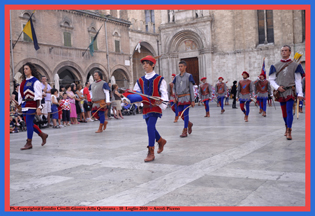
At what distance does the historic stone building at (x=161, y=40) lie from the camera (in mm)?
24172

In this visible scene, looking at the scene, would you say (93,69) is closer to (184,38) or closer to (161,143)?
(184,38)

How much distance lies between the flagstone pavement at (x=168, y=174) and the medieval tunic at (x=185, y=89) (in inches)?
65.3

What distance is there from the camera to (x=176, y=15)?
112 feet

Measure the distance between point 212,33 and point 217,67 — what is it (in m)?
3.48

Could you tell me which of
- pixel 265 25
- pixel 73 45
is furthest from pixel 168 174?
pixel 265 25

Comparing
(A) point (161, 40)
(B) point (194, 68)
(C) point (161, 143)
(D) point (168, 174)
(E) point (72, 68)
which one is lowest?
(D) point (168, 174)

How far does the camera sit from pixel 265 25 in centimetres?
3027

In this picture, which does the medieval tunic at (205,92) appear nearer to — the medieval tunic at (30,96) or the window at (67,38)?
the medieval tunic at (30,96)

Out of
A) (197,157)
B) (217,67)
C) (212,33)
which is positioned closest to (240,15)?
(212,33)

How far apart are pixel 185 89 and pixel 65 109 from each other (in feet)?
22.5

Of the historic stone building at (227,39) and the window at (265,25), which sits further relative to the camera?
the window at (265,25)

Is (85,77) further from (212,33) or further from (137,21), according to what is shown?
(212,33)

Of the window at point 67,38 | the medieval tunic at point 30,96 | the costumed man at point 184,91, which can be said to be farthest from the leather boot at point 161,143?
the window at point 67,38

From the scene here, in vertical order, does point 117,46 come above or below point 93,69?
above
